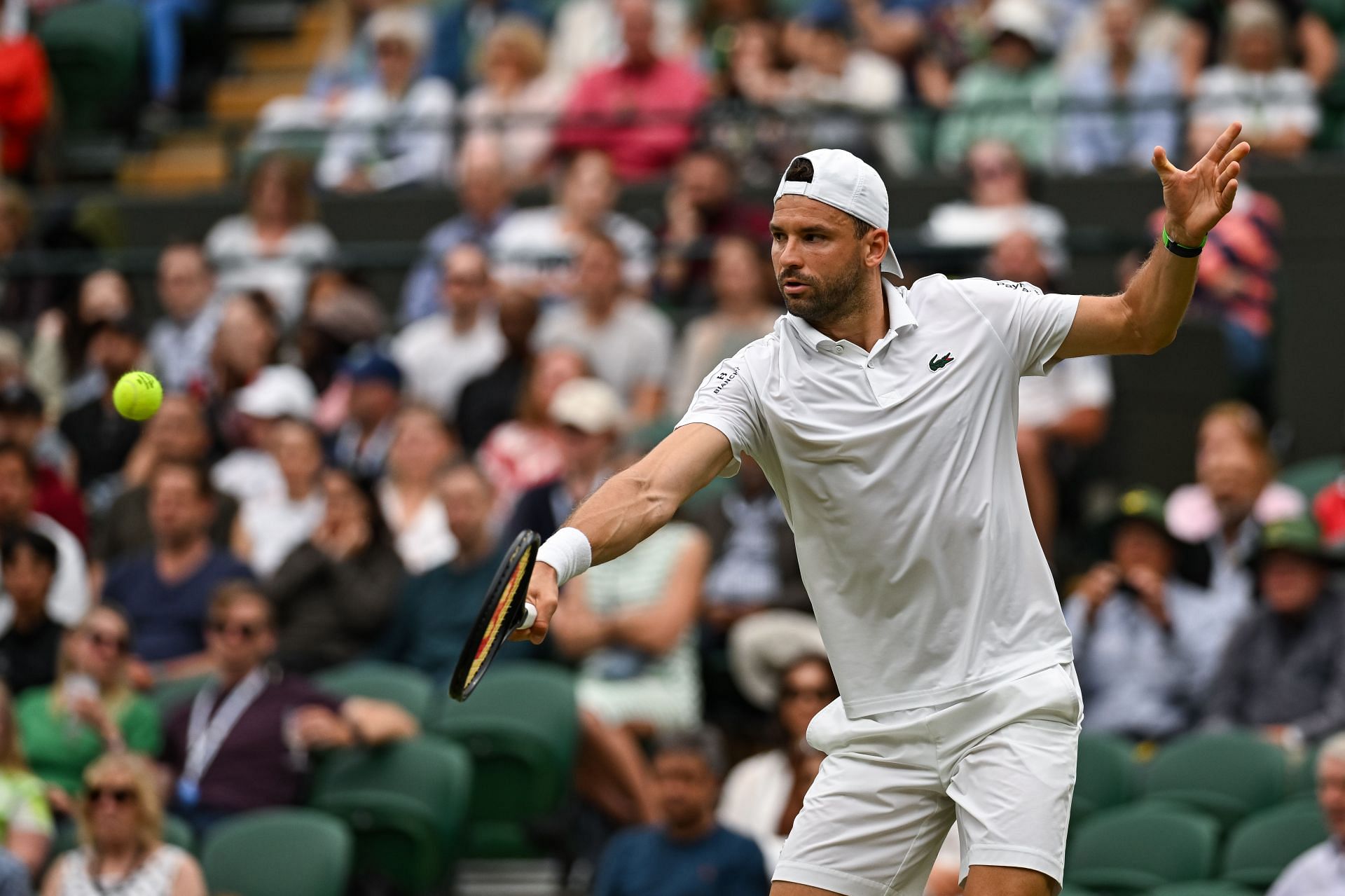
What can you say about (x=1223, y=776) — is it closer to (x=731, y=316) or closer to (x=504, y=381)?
(x=731, y=316)

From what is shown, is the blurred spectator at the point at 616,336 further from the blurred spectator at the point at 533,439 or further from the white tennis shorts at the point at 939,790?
the white tennis shorts at the point at 939,790

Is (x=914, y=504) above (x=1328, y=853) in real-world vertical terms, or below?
above

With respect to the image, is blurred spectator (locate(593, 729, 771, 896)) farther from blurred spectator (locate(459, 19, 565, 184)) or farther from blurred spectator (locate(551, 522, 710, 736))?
blurred spectator (locate(459, 19, 565, 184))

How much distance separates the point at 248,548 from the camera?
36.3ft

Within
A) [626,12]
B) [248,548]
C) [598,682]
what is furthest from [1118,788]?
[626,12]

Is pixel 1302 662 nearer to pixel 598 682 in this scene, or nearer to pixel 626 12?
pixel 598 682

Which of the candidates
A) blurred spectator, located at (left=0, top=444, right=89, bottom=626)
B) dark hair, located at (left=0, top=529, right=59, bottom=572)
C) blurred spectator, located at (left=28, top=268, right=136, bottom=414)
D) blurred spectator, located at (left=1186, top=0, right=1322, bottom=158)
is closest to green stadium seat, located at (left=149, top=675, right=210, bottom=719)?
blurred spectator, located at (left=0, top=444, right=89, bottom=626)

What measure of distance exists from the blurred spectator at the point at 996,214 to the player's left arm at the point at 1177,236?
20.6 ft

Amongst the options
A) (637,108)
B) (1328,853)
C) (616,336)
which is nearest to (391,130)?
(637,108)

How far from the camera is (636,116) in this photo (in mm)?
13203

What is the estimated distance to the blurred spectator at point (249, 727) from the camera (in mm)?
9195

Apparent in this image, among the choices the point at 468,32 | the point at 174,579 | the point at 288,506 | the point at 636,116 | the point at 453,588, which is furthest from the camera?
the point at 468,32

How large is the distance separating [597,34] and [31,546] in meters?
5.97

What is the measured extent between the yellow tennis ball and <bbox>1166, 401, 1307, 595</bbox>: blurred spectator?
5492 mm
